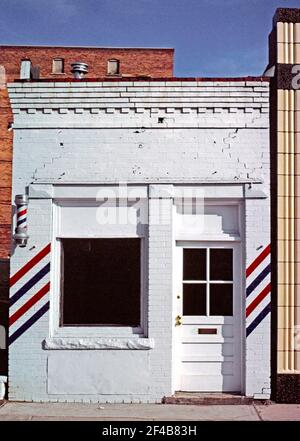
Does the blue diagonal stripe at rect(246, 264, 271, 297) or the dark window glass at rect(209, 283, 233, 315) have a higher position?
the blue diagonal stripe at rect(246, 264, 271, 297)

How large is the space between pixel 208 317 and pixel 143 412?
156 centimetres

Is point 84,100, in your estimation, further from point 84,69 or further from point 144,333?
point 144,333

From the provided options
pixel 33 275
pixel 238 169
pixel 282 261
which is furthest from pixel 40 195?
pixel 282 261

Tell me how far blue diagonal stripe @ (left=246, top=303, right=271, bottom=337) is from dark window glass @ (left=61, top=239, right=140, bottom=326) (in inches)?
60.2

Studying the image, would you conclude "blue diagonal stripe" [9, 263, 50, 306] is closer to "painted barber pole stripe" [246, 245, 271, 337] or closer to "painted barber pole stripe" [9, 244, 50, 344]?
"painted barber pole stripe" [9, 244, 50, 344]

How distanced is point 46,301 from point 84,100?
2.84 m

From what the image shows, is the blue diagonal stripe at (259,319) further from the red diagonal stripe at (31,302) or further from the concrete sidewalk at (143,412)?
the red diagonal stripe at (31,302)

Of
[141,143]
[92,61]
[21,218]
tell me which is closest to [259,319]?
[141,143]

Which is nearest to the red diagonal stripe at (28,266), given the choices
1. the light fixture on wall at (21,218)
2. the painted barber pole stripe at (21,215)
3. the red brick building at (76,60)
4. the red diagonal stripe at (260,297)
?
the light fixture on wall at (21,218)

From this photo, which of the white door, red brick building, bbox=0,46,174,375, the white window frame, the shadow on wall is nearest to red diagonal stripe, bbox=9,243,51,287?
the white window frame

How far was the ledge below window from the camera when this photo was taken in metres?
7.44

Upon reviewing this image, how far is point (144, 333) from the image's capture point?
7590 mm

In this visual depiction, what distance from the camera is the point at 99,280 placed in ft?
25.6
